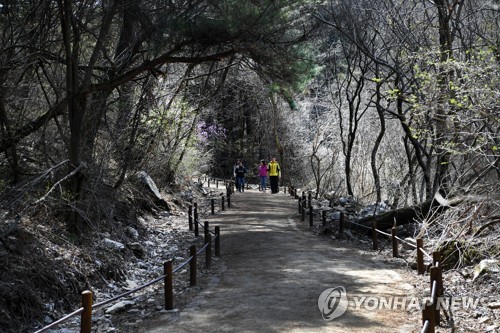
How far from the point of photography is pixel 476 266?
9.23m

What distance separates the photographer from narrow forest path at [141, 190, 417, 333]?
24.2 ft

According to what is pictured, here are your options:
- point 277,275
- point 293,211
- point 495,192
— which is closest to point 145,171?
point 293,211

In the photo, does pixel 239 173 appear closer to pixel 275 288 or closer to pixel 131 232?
pixel 131 232

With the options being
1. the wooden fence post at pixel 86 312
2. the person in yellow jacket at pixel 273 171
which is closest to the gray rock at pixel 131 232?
the wooden fence post at pixel 86 312

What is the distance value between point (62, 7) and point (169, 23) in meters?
2.22

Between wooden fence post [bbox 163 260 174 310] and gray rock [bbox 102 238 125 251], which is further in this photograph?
gray rock [bbox 102 238 125 251]

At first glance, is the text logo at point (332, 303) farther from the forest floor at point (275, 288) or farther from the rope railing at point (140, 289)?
the rope railing at point (140, 289)

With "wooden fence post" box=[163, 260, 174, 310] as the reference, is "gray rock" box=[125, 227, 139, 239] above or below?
above

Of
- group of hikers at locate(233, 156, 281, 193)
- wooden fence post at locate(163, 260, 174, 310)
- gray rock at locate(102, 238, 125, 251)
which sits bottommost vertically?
wooden fence post at locate(163, 260, 174, 310)

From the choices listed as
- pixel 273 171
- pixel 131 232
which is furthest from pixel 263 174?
pixel 131 232

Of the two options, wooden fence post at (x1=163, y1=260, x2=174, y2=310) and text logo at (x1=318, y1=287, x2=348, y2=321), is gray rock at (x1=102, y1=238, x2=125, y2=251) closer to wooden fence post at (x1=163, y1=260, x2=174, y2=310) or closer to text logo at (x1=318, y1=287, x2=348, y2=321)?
wooden fence post at (x1=163, y1=260, x2=174, y2=310)

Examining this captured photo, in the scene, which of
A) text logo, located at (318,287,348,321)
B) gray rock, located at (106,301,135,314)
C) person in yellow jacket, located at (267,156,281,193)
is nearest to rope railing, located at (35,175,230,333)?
gray rock, located at (106,301,135,314)

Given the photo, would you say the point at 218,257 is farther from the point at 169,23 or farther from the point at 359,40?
the point at 359,40

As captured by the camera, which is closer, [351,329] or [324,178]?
[351,329]
